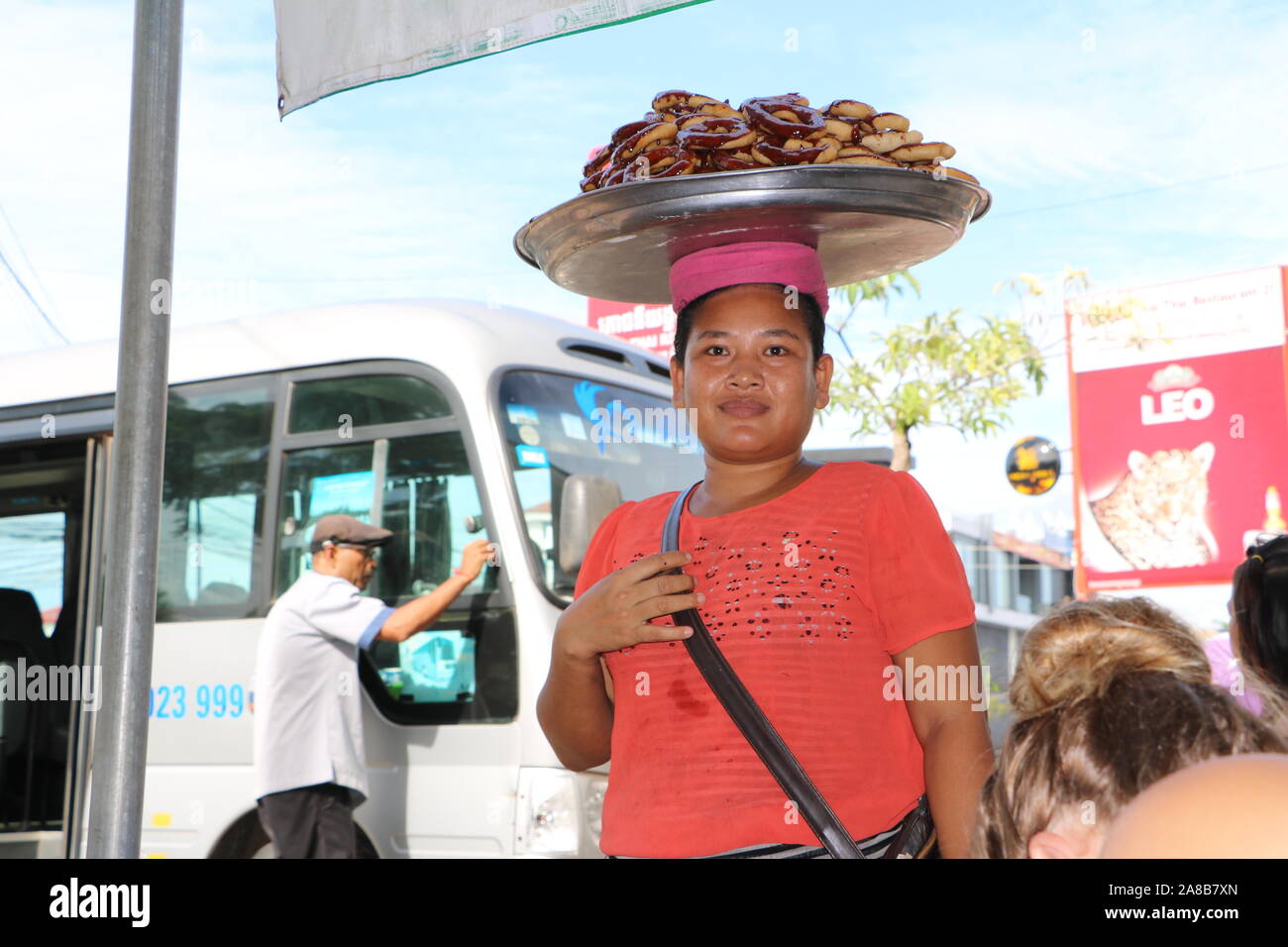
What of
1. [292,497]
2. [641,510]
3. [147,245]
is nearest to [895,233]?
[641,510]

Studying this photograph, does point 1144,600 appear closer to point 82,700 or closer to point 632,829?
point 632,829

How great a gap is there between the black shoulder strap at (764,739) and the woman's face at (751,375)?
0.32 meters

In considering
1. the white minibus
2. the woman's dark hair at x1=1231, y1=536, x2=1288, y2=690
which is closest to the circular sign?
the white minibus

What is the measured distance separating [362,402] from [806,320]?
4.02 meters

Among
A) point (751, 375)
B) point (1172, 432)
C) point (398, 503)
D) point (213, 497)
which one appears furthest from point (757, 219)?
point (1172, 432)

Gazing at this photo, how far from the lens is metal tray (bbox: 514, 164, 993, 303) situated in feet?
6.10

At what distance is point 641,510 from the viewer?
7.15ft

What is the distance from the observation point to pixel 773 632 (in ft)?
6.06

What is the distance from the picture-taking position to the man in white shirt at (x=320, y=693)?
4996 millimetres

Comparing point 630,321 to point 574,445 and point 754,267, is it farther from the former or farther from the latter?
point 754,267

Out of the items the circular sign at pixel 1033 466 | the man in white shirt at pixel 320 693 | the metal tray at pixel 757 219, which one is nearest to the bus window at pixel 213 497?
the man in white shirt at pixel 320 693

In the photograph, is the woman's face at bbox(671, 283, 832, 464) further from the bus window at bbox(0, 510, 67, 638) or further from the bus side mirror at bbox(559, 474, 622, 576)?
the bus window at bbox(0, 510, 67, 638)

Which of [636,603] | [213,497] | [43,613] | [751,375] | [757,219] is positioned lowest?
[636,603]

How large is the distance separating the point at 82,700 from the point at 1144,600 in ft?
20.3
